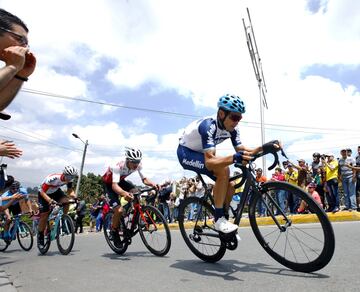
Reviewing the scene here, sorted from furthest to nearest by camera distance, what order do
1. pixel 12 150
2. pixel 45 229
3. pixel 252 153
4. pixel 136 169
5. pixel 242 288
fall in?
pixel 45 229 → pixel 136 169 → pixel 252 153 → pixel 242 288 → pixel 12 150

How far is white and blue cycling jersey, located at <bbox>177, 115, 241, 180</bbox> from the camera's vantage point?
420 centimetres

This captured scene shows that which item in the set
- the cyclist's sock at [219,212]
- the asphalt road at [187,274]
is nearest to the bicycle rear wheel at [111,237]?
the asphalt road at [187,274]

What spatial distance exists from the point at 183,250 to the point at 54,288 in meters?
2.42

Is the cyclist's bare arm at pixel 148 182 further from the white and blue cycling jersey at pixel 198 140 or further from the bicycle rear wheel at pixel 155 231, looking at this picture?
the white and blue cycling jersey at pixel 198 140

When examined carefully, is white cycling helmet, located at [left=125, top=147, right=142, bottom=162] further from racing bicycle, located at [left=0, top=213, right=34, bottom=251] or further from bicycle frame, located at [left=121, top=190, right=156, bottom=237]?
racing bicycle, located at [left=0, top=213, right=34, bottom=251]

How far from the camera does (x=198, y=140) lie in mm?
4535

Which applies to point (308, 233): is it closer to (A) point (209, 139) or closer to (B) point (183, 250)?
(A) point (209, 139)

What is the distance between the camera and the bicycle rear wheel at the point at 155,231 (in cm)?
548

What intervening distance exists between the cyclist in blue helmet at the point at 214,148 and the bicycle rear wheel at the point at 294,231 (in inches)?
14.0

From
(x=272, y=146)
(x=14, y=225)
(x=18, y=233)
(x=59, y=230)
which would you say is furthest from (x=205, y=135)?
(x=14, y=225)

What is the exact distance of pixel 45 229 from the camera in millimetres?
7590

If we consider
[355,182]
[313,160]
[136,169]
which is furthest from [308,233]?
[313,160]

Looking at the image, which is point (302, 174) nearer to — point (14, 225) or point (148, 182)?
point (148, 182)

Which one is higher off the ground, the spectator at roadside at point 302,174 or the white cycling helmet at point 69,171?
the spectator at roadside at point 302,174
